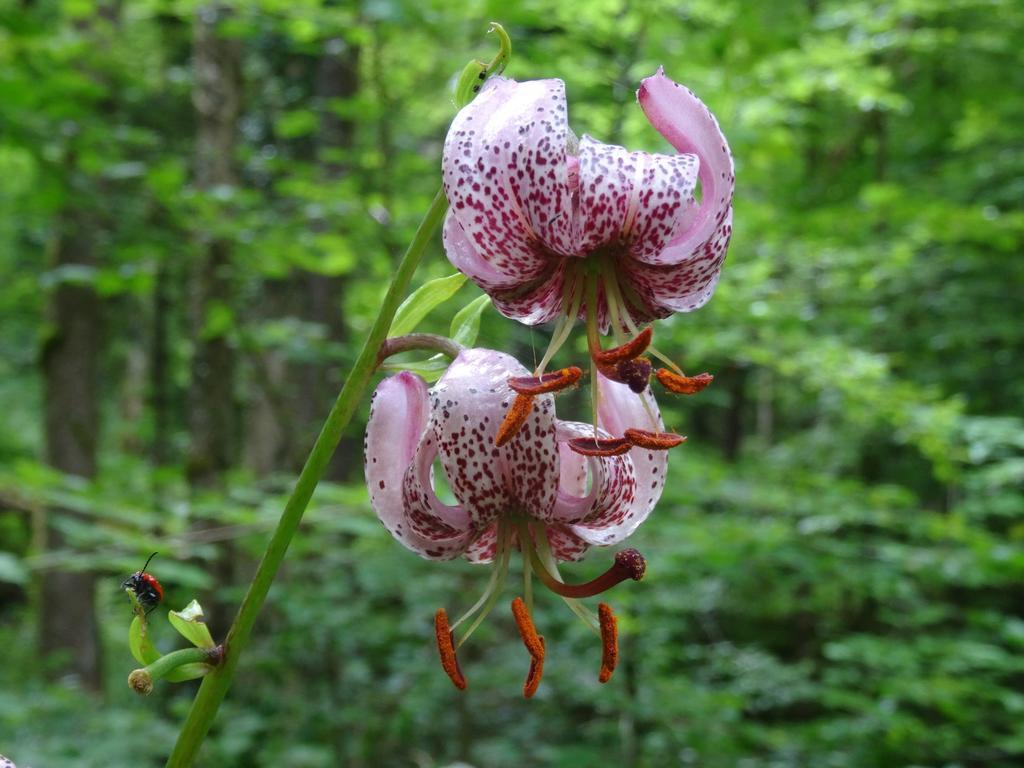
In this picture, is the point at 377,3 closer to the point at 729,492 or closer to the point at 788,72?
the point at 788,72

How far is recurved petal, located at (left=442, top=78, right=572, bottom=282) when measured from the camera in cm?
73

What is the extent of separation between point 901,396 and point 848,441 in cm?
351

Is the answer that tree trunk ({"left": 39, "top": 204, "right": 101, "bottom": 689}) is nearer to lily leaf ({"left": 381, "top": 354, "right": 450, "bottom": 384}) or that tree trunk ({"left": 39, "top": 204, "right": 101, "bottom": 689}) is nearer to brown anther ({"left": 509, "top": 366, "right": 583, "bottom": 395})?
lily leaf ({"left": 381, "top": 354, "right": 450, "bottom": 384})

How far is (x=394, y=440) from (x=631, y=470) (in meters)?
0.23

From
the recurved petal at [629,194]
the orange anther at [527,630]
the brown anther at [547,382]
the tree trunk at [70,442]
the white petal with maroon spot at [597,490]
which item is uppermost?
the recurved petal at [629,194]

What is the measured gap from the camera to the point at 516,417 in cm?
73

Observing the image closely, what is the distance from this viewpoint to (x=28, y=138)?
316 cm

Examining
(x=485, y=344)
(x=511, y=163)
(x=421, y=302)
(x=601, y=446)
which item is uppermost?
(x=511, y=163)

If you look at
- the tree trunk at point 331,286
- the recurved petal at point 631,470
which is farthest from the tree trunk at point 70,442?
the recurved petal at point 631,470

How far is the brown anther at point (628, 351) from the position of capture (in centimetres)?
73

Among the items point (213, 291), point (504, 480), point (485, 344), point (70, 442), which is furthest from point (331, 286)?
point (504, 480)

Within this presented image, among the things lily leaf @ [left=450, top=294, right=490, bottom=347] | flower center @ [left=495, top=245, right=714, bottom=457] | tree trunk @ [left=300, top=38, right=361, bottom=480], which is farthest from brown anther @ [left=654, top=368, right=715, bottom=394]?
tree trunk @ [left=300, top=38, right=361, bottom=480]

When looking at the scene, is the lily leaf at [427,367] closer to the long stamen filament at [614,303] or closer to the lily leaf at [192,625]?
the long stamen filament at [614,303]

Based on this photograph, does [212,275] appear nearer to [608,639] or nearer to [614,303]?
[614,303]
